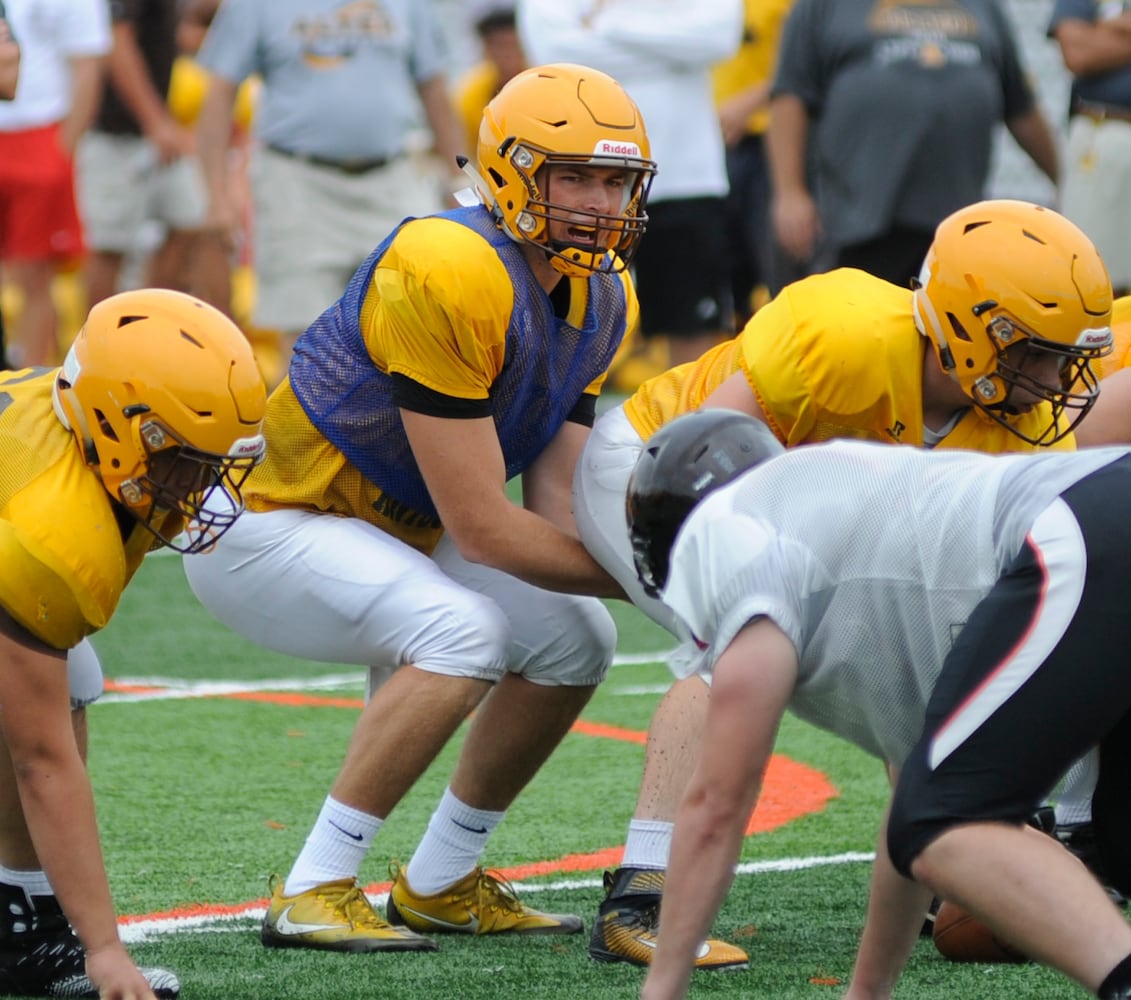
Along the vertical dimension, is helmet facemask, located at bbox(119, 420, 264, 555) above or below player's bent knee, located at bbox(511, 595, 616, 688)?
above

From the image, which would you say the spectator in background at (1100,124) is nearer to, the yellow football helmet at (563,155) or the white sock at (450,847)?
the yellow football helmet at (563,155)

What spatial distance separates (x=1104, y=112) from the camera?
7.26 m

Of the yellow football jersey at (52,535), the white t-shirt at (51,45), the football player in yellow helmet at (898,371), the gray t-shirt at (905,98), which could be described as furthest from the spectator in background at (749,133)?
the yellow football jersey at (52,535)

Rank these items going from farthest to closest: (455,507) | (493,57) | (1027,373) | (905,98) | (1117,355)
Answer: (493,57)
(905,98)
(1117,355)
(455,507)
(1027,373)

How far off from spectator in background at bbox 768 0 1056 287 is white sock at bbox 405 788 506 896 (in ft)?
11.6

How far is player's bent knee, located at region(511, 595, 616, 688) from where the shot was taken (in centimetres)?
406

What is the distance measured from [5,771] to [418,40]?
5.01 metres

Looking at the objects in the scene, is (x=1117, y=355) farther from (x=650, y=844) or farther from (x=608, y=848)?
(x=608, y=848)

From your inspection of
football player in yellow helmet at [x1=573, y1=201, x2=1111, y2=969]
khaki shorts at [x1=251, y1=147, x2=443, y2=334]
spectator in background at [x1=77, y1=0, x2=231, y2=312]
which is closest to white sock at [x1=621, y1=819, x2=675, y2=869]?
football player in yellow helmet at [x1=573, y1=201, x2=1111, y2=969]

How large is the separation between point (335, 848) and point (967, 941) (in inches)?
44.5

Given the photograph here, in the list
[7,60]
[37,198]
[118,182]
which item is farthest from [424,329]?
[118,182]

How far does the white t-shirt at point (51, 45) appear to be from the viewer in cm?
862

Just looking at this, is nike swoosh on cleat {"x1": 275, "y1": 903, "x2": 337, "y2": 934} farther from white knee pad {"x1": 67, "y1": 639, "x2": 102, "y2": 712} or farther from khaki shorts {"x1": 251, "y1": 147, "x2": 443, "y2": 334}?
khaki shorts {"x1": 251, "y1": 147, "x2": 443, "y2": 334}

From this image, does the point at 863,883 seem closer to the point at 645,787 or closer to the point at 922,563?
the point at 645,787
